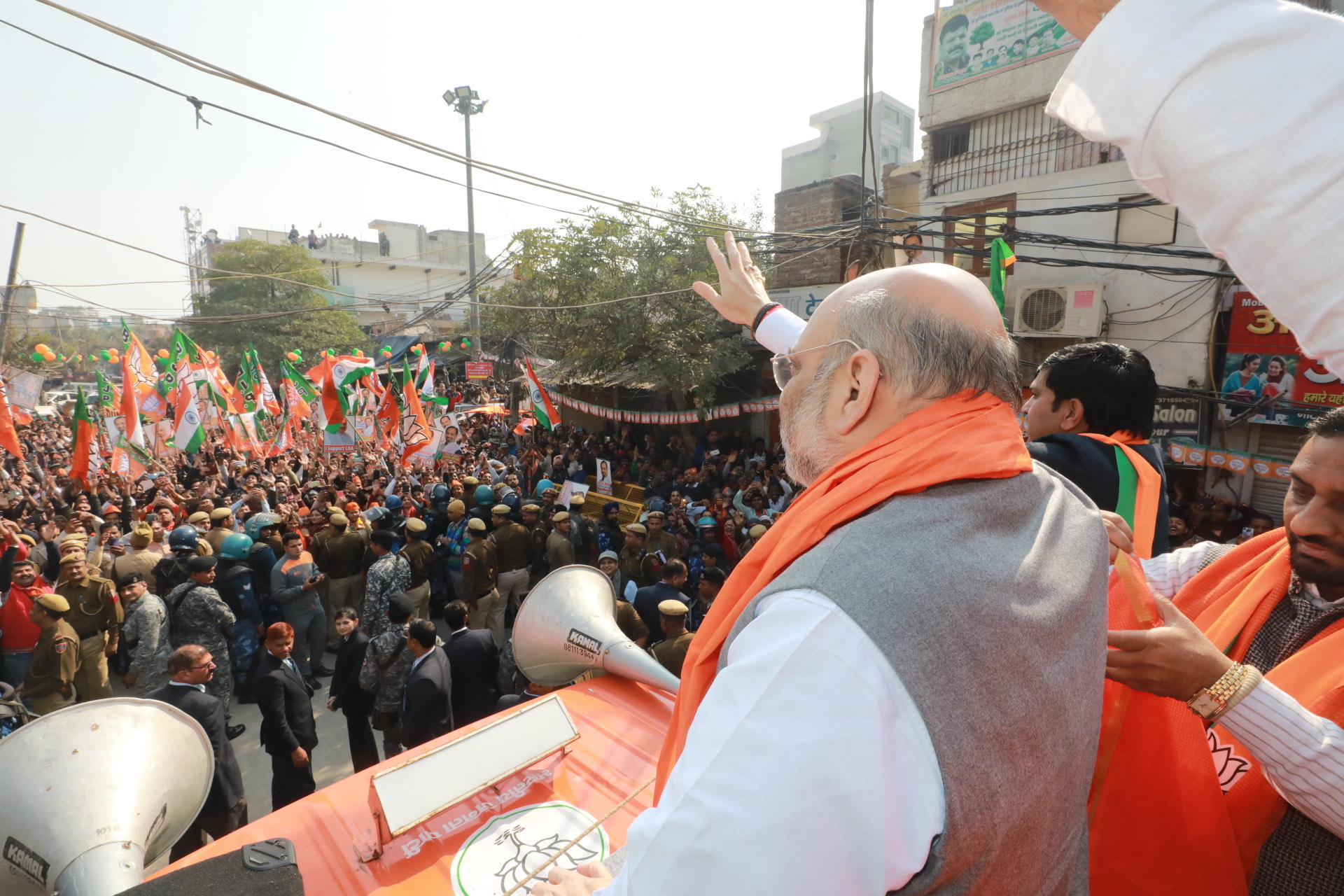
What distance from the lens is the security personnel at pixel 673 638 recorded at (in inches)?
198

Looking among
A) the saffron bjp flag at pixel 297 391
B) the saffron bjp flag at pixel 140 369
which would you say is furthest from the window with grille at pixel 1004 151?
the saffron bjp flag at pixel 140 369

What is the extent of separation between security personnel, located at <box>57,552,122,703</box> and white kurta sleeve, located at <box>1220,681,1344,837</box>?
297 inches

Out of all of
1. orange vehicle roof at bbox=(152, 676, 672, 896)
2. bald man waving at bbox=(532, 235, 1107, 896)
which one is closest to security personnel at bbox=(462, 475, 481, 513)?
orange vehicle roof at bbox=(152, 676, 672, 896)

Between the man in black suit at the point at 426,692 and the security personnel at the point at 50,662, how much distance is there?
2.88 m

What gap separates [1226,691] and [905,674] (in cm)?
88

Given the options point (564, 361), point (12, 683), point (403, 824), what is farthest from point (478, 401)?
point (403, 824)

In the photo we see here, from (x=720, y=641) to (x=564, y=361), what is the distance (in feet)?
52.0

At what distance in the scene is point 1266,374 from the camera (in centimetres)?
1009

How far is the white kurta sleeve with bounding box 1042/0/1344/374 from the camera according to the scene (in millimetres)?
682

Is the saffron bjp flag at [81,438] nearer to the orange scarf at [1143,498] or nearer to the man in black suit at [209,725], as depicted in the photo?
the man in black suit at [209,725]

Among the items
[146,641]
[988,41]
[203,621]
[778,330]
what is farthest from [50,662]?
[988,41]

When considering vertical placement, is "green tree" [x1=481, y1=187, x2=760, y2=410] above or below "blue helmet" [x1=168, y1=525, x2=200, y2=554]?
above

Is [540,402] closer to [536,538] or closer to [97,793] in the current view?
[536,538]

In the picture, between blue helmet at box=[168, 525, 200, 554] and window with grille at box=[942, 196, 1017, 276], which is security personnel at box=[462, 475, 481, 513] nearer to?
blue helmet at box=[168, 525, 200, 554]
